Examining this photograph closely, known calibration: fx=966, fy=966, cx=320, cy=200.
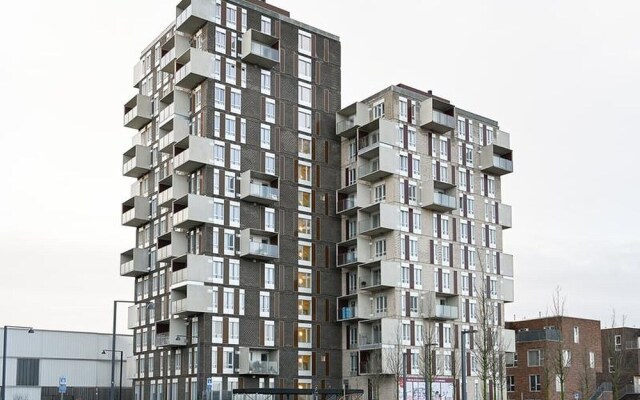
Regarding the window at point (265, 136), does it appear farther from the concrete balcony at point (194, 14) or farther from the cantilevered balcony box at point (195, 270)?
the cantilevered balcony box at point (195, 270)

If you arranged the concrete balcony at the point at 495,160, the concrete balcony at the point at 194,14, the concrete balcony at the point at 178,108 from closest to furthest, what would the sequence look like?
1. the concrete balcony at the point at 194,14
2. the concrete balcony at the point at 178,108
3. the concrete balcony at the point at 495,160

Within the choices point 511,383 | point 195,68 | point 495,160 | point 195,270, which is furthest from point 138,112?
point 511,383

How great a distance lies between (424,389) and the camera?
298 feet

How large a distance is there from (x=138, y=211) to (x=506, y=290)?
3896 centimetres

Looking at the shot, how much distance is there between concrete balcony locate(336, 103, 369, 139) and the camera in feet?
312

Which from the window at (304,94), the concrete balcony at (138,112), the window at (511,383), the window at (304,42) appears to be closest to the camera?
the window at (304,94)

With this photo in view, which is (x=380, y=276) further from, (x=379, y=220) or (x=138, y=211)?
(x=138, y=211)

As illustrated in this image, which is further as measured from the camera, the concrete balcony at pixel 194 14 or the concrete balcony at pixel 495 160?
the concrete balcony at pixel 495 160

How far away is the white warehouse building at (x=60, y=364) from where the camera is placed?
11300cm

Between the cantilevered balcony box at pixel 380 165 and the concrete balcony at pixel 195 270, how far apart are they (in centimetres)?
1784

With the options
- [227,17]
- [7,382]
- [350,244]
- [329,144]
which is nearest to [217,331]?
[350,244]

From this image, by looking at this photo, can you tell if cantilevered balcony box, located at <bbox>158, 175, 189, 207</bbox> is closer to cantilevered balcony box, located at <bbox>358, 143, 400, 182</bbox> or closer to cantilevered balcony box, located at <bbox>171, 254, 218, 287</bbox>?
cantilevered balcony box, located at <bbox>171, 254, 218, 287</bbox>

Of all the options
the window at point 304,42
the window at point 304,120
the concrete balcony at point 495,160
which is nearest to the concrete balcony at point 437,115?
the concrete balcony at point 495,160

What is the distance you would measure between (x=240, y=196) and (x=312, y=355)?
16862 millimetres
